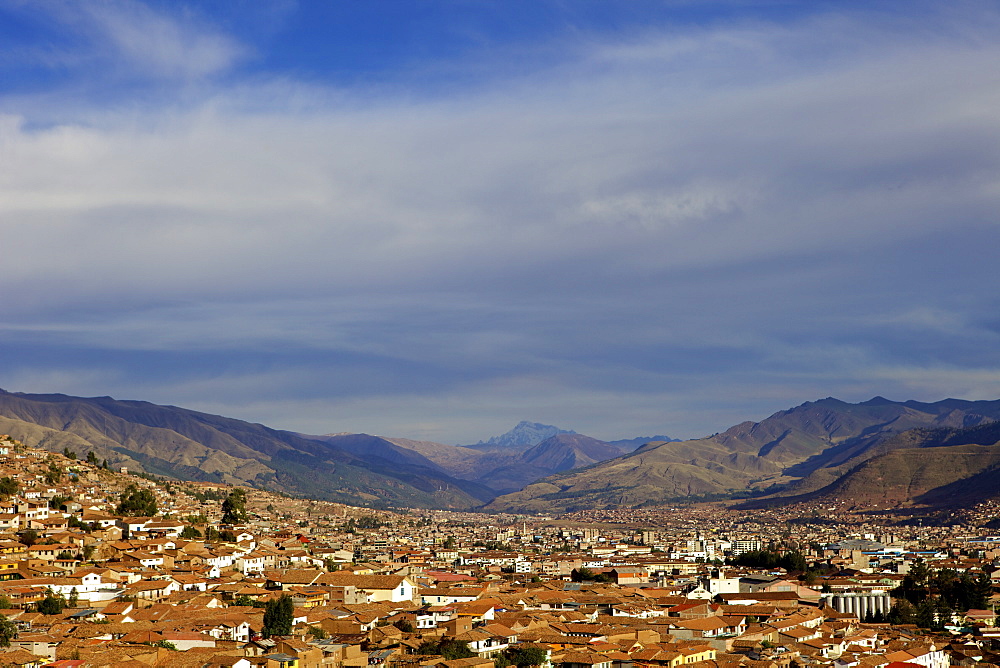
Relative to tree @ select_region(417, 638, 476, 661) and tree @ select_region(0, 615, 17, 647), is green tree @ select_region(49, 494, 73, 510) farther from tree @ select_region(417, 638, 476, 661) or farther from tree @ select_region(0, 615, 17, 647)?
tree @ select_region(417, 638, 476, 661)

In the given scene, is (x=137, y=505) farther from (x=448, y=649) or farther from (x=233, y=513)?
(x=448, y=649)

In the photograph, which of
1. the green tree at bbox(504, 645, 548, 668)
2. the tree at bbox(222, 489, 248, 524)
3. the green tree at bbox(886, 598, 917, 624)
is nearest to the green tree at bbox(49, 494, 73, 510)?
the tree at bbox(222, 489, 248, 524)

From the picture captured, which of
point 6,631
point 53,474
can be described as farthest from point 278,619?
point 53,474

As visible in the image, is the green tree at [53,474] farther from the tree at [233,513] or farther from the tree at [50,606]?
the tree at [50,606]

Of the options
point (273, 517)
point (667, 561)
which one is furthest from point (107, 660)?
point (273, 517)

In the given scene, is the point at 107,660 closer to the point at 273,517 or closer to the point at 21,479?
the point at 21,479

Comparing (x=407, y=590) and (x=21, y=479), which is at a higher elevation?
(x=21, y=479)

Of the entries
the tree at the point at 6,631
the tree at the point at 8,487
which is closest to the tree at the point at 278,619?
the tree at the point at 6,631
